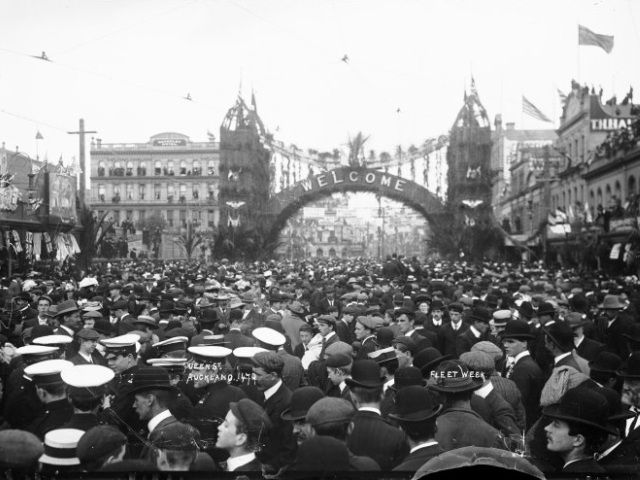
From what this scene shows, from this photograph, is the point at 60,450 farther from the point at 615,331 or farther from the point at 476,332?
the point at 615,331

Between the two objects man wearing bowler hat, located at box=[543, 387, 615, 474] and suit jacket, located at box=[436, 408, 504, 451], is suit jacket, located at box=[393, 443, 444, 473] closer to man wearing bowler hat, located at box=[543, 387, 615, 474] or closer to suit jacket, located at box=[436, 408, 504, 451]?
suit jacket, located at box=[436, 408, 504, 451]

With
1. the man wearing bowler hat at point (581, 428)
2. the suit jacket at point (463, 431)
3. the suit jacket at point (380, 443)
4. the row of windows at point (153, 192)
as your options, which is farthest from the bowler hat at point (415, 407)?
the row of windows at point (153, 192)

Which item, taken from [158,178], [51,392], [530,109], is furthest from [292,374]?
[158,178]

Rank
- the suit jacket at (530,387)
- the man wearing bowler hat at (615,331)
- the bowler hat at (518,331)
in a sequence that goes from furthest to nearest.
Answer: the man wearing bowler hat at (615,331) → the bowler hat at (518,331) → the suit jacket at (530,387)

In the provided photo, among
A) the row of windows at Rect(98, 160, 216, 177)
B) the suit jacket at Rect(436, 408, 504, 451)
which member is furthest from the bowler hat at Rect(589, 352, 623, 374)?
the row of windows at Rect(98, 160, 216, 177)

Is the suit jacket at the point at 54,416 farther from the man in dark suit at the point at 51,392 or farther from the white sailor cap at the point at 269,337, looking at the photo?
the white sailor cap at the point at 269,337

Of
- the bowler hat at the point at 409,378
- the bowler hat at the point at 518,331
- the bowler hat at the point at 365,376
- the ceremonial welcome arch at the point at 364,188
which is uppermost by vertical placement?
the ceremonial welcome arch at the point at 364,188
